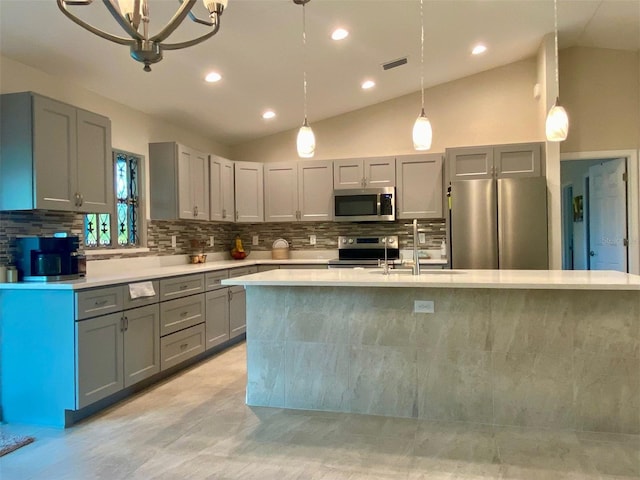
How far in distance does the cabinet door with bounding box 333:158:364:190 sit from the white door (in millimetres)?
2856

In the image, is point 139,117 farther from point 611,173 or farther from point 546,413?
point 611,173

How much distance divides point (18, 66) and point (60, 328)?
5.97ft

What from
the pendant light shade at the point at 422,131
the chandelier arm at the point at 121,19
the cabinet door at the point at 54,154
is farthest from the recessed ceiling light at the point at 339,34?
the chandelier arm at the point at 121,19

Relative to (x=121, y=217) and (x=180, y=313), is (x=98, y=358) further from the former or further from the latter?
(x=121, y=217)

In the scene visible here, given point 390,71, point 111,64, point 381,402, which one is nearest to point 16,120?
point 111,64

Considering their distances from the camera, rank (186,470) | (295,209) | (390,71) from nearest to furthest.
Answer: (186,470), (390,71), (295,209)

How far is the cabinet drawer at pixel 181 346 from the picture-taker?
369 centimetres

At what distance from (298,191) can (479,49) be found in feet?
8.33

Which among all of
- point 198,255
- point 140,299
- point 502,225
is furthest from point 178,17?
point 502,225

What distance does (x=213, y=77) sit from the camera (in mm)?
4105

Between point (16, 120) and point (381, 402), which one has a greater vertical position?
point (16, 120)

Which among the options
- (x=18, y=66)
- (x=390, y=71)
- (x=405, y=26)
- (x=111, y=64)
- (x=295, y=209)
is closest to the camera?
(x=18, y=66)

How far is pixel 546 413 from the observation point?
2752 millimetres

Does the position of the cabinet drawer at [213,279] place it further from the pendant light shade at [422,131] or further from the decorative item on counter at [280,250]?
the pendant light shade at [422,131]
